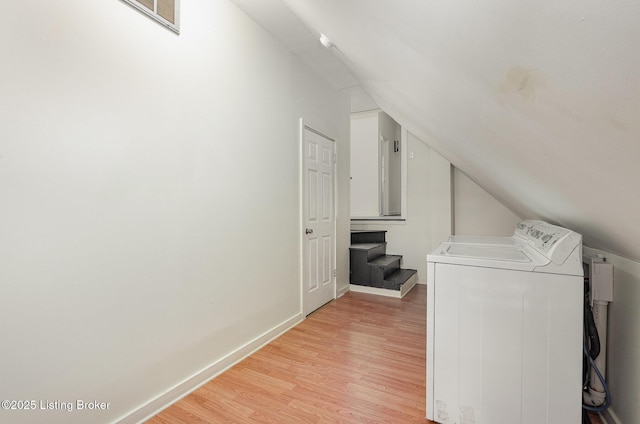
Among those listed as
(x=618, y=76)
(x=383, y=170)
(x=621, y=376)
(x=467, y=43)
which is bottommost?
(x=621, y=376)

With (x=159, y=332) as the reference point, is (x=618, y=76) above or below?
above

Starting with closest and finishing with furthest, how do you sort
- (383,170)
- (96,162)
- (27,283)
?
(27,283) → (96,162) → (383,170)

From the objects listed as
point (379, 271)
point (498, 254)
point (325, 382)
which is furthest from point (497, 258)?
point (379, 271)

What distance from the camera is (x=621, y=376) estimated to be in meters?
1.29

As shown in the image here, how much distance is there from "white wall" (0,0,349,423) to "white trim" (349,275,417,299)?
1.74 meters

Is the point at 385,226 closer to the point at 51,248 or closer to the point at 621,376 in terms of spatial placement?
the point at 621,376

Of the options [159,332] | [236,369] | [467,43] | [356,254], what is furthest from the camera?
[356,254]

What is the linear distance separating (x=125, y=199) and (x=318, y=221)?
194 cm

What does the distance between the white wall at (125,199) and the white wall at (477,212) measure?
3.05 metres

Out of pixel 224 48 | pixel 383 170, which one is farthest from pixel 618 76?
pixel 383 170

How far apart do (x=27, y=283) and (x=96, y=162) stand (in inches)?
21.8

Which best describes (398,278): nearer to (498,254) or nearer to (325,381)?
(325,381)

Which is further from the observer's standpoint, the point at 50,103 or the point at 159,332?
the point at 159,332

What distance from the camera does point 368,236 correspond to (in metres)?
4.38
